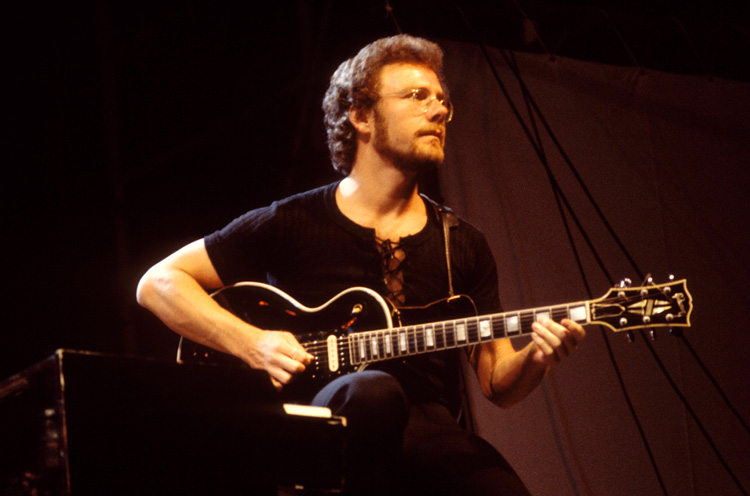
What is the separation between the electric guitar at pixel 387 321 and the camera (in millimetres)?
2197

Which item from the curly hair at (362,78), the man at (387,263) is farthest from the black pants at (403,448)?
the curly hair at (362,78)

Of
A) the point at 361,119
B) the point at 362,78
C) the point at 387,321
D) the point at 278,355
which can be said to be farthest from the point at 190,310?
the point at 362,78

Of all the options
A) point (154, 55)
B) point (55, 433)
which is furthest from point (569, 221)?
point (55, 433)

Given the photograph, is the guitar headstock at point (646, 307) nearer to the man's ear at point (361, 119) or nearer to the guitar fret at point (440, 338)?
the guitar fret at point (440, 338)

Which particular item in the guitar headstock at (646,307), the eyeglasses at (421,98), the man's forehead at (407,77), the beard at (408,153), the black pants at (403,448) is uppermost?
the man's forehead at (407,77)

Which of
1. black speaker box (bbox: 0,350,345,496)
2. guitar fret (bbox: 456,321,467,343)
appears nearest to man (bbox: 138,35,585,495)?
guitar fret (bbox: 456,321,467,343)

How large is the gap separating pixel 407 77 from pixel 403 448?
1442 millimetres

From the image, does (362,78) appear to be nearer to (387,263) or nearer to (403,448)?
(387,263)

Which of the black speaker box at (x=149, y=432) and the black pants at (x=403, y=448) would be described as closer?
the black speaker box at (x=149, y=432)

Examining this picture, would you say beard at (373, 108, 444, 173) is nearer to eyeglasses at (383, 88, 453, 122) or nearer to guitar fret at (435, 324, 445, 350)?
eyeglasses at (383, 88, 453, 122)

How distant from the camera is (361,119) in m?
3.07

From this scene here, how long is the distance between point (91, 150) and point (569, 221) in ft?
7.99

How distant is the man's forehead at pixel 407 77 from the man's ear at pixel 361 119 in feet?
0.46

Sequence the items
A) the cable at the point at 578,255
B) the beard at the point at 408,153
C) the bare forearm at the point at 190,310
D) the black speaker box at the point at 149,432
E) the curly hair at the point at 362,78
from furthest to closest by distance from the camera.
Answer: the cable at the point at 578,255, the curly hair at the point at 362,78, the beard at the point at 408,153, the bare forearm at the point at 190,310, the black speaker box at the point at 149,432
